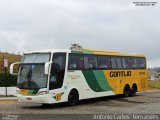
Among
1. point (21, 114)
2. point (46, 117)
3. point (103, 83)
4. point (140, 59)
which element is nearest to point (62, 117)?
point (46, 117)

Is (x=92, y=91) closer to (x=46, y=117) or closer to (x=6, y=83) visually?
(x=46, y=117)

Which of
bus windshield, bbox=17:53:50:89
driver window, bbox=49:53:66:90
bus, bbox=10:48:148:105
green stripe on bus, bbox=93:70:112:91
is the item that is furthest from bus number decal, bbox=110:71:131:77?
bus windshield, bbox=17:53:50:89

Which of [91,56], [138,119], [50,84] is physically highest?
[91,56]

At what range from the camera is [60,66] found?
22.5 meters

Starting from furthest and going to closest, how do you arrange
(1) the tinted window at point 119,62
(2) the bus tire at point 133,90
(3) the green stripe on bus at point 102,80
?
1. (2) the bus tire at point 133,90
2. (1) the tinted window at point 119,62
3. (3) the green stripe on bus at point 102,80

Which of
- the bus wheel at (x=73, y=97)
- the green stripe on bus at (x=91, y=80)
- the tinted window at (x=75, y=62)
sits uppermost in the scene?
the tinted window at (x=75, y=62)

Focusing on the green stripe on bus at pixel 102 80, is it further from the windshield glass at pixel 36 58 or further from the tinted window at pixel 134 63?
the windshield glass at pixel 36 58

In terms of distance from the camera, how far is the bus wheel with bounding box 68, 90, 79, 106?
914 inches

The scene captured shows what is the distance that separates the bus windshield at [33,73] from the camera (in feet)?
70.8

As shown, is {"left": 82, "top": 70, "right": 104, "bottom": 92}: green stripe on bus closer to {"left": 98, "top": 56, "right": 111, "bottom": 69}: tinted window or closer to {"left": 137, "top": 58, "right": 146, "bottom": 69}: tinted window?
{"left": 98, "top": 56, "right": 111, "bottom": 69}: tinted window

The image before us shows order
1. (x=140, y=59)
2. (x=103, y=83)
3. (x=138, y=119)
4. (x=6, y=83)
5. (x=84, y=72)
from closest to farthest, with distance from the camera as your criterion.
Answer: (x=138, y=119), (x=84, y=72), (x=103, y=83), (x=140, y=59), (x=6, y=83)

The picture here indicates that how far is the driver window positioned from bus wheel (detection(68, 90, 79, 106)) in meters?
1.22

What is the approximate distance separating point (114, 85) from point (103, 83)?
168 centimetres

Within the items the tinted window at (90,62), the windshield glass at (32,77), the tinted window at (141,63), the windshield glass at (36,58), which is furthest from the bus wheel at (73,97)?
the tinted window at (141,63)
